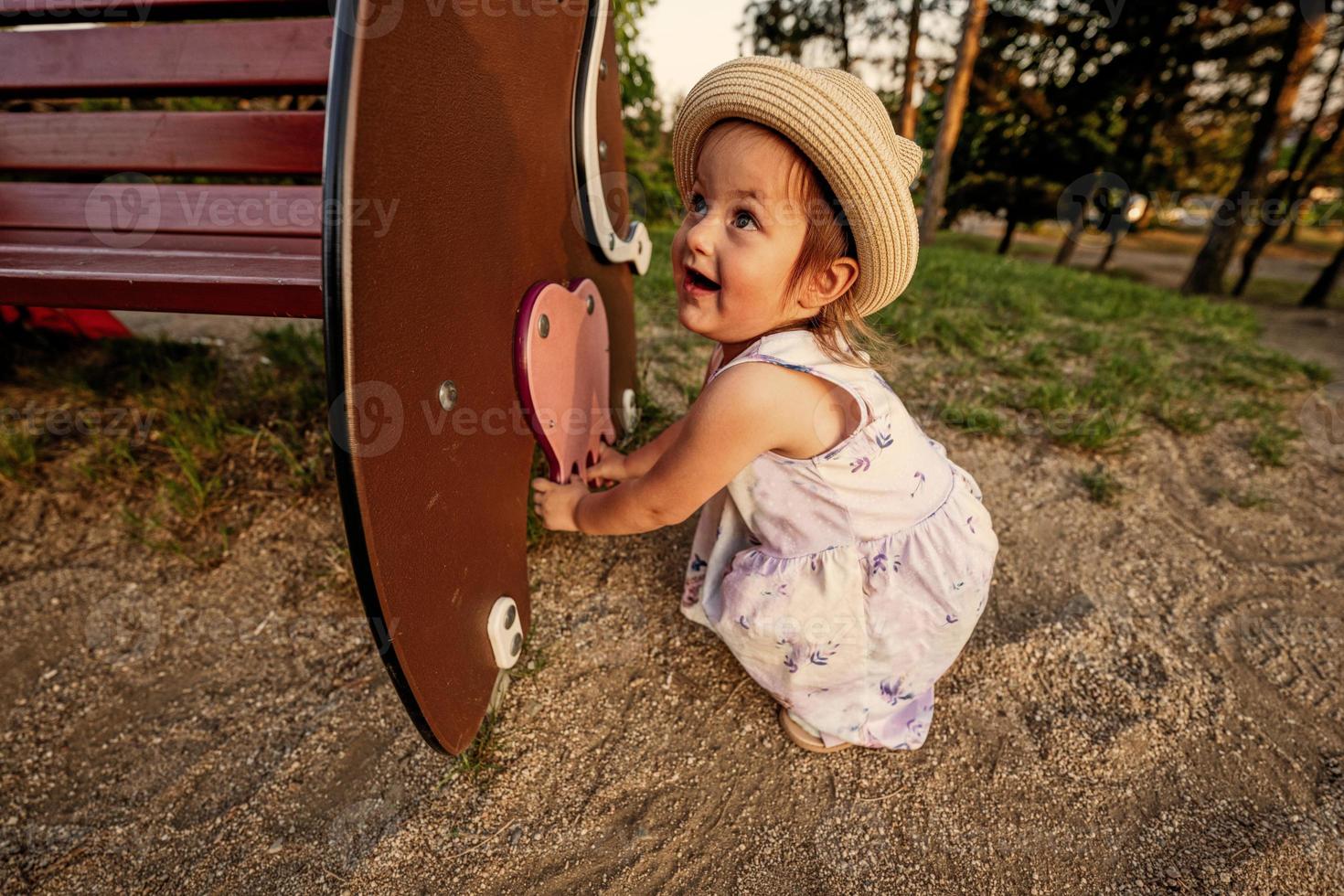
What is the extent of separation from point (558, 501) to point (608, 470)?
24 centimetres

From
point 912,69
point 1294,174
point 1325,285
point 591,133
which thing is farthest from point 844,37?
point 591,133

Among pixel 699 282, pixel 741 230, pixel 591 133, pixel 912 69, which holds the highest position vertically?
pixel 912 69

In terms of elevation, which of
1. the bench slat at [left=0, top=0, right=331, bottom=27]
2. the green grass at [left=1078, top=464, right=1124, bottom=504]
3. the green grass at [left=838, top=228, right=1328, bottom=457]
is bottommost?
the green grass at [left=1078, top=464, right=1124, bottom=504]

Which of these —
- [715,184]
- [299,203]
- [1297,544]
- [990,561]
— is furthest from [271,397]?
[1297,544]

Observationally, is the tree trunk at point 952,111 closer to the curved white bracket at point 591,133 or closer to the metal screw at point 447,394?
the curved white bracket at point 591,133

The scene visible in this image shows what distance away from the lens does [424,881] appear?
3.84ft

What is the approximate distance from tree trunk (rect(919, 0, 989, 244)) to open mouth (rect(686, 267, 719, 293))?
10.7 m

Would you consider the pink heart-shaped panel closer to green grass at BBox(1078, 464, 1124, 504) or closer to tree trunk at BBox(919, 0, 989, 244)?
green grass at BBox(1078, 464, 1124, 504)

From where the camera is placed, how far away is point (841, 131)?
0.97 metres

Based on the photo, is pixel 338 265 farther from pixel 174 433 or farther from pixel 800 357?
pixel 174 433

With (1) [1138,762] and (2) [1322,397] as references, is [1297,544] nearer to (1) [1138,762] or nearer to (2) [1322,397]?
(1) [1138,762]

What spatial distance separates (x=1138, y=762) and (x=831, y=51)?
18.7m

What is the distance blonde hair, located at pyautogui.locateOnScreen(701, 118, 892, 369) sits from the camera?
41.3 inches

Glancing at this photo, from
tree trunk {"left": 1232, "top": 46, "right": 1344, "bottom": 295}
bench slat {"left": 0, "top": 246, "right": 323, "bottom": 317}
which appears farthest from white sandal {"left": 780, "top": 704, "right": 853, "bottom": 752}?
tree trunk {"left": 1232, "top": 46, "right": 1344, "bottom": 295}
